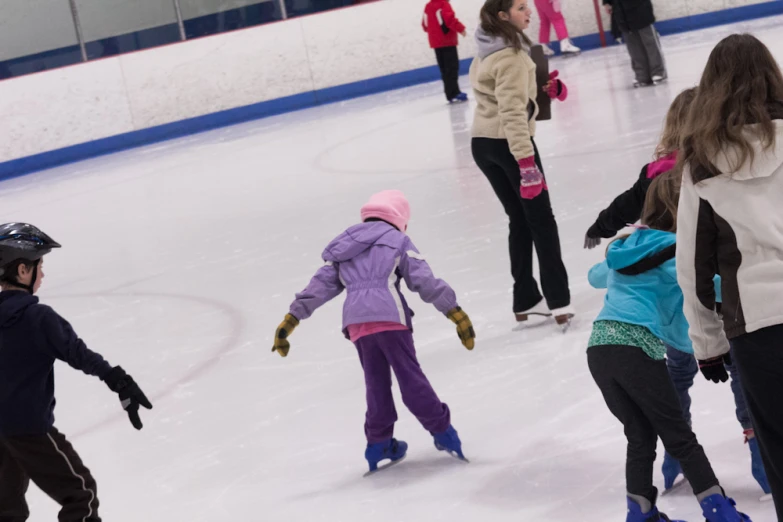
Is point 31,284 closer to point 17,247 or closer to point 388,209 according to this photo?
point 17,247

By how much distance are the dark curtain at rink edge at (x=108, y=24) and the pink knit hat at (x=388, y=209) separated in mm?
11245

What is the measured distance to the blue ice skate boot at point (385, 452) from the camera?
11.3 ft

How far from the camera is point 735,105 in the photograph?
6.94 ft

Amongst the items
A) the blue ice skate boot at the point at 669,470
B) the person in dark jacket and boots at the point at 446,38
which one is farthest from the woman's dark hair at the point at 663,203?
the person in dark jacket and boots at the point at 446,38

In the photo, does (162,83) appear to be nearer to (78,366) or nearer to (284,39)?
(284,39)

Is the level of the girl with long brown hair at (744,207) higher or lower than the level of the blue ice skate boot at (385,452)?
higher

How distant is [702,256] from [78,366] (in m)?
1.61

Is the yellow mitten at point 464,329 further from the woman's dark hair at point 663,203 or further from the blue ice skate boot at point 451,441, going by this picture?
the woman's dark hair at point 663,203

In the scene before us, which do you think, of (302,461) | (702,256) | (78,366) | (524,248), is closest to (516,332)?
(524,248)

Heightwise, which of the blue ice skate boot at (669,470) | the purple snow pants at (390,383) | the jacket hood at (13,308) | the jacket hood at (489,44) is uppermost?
the jacket hood at (489,44)

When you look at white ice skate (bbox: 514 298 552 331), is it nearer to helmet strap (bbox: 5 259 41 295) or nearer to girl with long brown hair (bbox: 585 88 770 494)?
girl with long brown hair (bbox: 585 88 770 494)

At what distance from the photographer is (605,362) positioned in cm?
268

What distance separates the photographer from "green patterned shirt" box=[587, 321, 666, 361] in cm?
266

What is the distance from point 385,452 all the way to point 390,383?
23 cm
